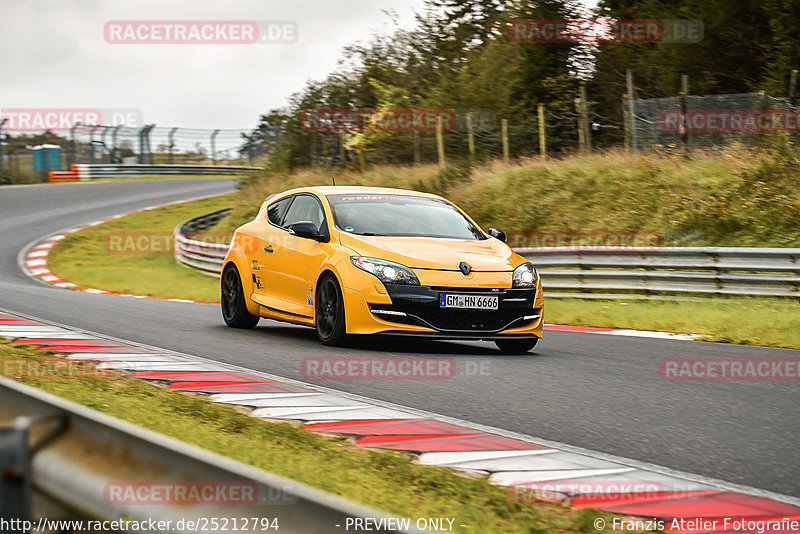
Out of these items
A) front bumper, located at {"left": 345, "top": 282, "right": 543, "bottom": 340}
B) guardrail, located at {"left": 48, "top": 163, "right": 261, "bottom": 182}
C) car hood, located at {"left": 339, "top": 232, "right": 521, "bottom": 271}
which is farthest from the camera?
guardrail, located at {"left": 48, "top": 163, "right": 261, "bottom": 182}

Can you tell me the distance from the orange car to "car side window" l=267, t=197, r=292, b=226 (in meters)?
0.02

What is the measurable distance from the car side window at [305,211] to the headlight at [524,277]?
212cm

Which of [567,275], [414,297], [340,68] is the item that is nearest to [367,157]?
[340,68]

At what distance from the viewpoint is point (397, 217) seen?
1026 centimetres

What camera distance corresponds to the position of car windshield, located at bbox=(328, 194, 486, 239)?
9.95m

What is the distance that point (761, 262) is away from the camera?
48.1ft

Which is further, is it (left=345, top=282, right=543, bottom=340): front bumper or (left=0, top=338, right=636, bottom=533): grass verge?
(left=345, top=282, right=543, bottom=340): front bumper

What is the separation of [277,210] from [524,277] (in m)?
3.27

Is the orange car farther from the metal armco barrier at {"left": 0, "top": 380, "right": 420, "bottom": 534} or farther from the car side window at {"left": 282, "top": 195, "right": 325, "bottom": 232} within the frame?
the metal armco barrier at {"left": 0, "top": 380, "right": 420, "bottom": 534}

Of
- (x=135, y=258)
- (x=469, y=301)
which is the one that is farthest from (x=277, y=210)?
(x=135, y=258)

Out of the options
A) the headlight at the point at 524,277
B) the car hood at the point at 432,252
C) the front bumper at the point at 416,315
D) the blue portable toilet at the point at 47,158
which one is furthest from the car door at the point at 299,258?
the blue portable toilet at the point at 47,158

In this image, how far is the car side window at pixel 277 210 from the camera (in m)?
11.0

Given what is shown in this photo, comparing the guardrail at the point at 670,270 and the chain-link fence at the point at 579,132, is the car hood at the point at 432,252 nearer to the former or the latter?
the guardrail at the point at 670,270

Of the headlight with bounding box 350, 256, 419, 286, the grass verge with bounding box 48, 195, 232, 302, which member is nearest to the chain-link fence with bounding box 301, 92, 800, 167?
the grass verge with bounding box 48, 195, 232, 302
